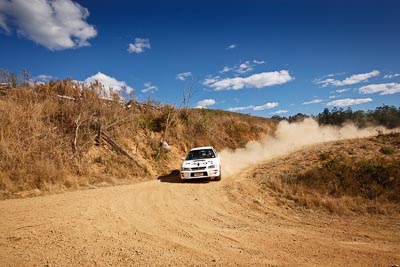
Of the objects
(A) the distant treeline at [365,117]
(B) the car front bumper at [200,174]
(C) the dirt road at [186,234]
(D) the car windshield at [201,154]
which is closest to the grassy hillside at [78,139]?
(C) the dirt road at [186,234]

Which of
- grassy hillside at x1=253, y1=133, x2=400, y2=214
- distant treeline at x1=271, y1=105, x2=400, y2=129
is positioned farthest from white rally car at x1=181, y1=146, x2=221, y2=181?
distant treeline at x1=271, y1=105, x2=400, y2=129

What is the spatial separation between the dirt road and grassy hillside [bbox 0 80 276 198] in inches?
94.5

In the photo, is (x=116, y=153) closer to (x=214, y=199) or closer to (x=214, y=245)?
(x=214, y=199)

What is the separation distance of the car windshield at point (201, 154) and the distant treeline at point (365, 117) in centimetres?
3112

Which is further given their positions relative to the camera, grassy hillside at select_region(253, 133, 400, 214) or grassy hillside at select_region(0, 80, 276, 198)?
grassy hillside at select_region(0, 80, 276, 198)

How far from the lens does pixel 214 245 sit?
461 centimetres

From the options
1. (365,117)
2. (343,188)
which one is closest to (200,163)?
(343,188)

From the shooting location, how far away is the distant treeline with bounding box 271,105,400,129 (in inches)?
1373

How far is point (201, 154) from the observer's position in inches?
509

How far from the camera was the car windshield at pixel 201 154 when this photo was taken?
12.7m

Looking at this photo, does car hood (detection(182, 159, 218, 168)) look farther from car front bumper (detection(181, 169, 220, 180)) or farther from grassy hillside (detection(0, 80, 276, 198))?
grassy hillside (detection(0, 80, 276, 198))

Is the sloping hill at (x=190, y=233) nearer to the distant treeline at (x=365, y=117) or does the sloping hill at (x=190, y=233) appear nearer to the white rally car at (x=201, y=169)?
Result: the white rally car at (x=201, y=169)

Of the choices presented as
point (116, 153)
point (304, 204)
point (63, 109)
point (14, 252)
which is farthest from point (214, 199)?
point (63, 109)

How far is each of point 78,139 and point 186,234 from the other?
10.4 meters
